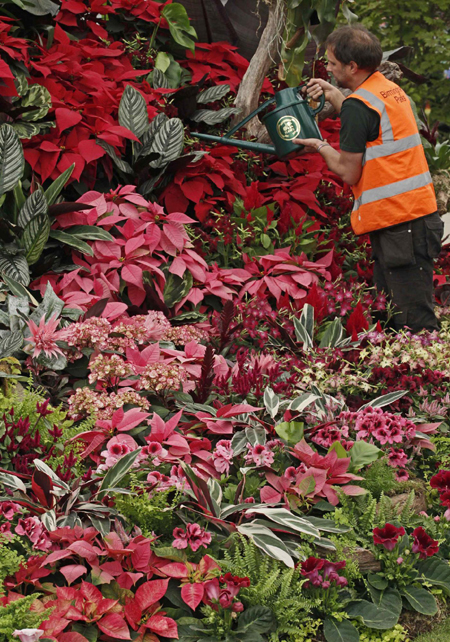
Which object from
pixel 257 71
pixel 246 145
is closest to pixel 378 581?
pixel 246 145

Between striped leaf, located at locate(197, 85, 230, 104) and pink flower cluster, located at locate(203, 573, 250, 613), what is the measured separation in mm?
3581

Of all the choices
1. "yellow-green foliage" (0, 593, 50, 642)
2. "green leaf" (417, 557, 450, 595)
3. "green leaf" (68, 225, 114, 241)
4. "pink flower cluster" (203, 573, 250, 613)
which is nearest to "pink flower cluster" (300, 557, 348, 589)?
"pink flower cluster" (203, 573, 250, 613)

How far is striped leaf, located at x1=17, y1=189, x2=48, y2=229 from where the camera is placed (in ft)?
11.3

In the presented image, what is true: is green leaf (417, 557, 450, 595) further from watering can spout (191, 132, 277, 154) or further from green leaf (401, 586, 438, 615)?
watering can spout (191, 132, 277, 154)

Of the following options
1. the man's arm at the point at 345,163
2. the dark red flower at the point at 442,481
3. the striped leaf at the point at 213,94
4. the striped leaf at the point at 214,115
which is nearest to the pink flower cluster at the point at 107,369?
the dark red flower at the point at 442,481

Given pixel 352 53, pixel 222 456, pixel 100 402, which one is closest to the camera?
pixel 222 456

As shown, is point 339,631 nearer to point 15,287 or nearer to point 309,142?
point 15,287

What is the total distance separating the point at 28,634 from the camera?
1724mm

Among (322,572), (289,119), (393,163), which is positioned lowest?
(322,572)

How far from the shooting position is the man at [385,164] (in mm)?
3578

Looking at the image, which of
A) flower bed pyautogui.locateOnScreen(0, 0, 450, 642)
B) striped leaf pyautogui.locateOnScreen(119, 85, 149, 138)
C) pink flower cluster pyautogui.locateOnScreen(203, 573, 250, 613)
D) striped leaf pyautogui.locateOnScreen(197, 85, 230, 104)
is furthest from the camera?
striped leaf pyautogui.locateOnScreen(197, 85, 230, 104)

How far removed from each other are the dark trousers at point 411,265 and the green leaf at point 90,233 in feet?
4.92

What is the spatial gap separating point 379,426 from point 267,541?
71 cm

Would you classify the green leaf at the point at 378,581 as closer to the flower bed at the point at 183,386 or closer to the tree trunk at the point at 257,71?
the flower bed at the point at 183,386
